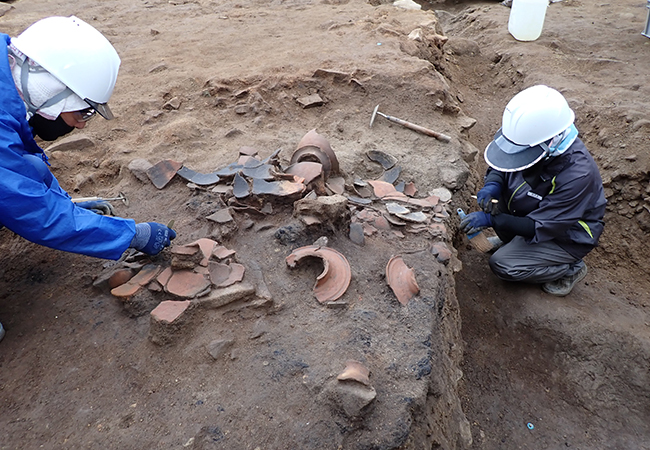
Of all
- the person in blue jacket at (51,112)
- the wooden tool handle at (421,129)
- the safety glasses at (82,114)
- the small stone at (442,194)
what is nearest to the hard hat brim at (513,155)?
the small stone at (442,194)

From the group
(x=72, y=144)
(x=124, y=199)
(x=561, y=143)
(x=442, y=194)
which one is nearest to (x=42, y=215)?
(x=124, y=199)

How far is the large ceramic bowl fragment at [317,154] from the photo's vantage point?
3170mm

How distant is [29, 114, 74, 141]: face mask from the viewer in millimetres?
2318

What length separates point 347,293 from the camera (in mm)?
2342

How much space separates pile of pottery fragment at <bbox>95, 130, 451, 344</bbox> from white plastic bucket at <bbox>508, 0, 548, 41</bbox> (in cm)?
496

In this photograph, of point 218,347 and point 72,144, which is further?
point 72,144

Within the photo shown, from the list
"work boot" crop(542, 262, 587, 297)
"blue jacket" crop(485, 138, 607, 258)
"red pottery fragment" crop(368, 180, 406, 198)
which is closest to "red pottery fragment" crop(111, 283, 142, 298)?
"red pottery fragment" crop(368, 180, 406, 198)

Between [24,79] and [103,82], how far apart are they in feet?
1.11

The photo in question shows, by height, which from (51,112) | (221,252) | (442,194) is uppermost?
(51,112)

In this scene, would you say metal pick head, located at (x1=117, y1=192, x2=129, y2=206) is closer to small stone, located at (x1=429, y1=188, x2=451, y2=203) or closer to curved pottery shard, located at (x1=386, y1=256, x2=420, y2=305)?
curved pottery shard, located at (x1=386, y1=256, x2=420, y2=305)

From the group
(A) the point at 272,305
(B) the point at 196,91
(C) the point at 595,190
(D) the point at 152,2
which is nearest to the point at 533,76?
(C) the point at 595,190

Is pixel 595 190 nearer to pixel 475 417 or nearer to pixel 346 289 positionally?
pixel 475 417

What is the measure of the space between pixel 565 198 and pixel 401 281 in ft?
5.13

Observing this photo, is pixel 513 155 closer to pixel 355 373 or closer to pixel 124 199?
pixel 355 373
